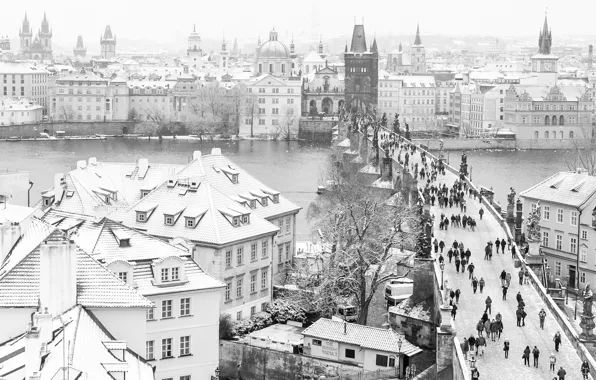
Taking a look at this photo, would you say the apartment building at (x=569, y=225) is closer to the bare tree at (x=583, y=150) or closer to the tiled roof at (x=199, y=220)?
the tiled roof at (x=199, y=220)

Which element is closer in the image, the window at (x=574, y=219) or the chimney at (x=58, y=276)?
the chimney at (x=58, y=276)

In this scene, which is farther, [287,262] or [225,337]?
[287,262]

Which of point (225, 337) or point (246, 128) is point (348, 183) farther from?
point (246, 128)

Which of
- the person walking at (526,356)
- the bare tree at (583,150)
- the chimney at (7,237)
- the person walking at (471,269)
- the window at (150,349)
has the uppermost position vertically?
the chimney at (7,237)

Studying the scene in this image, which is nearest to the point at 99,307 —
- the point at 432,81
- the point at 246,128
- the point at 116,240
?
the point at 116,240

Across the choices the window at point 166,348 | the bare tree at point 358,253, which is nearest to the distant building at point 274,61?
the bare tree at point 358,253

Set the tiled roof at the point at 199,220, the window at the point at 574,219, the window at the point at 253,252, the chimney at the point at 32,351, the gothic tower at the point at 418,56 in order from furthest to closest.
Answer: the gothic tower at the point at 418,56 < the window at the point at 574,219 < the window at the point at 253,252 < the tiled roof at the point at 199,220 < the chimney at the point at 32,351

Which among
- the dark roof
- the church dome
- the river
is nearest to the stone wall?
the river

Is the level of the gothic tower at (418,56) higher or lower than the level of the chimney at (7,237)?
higher
